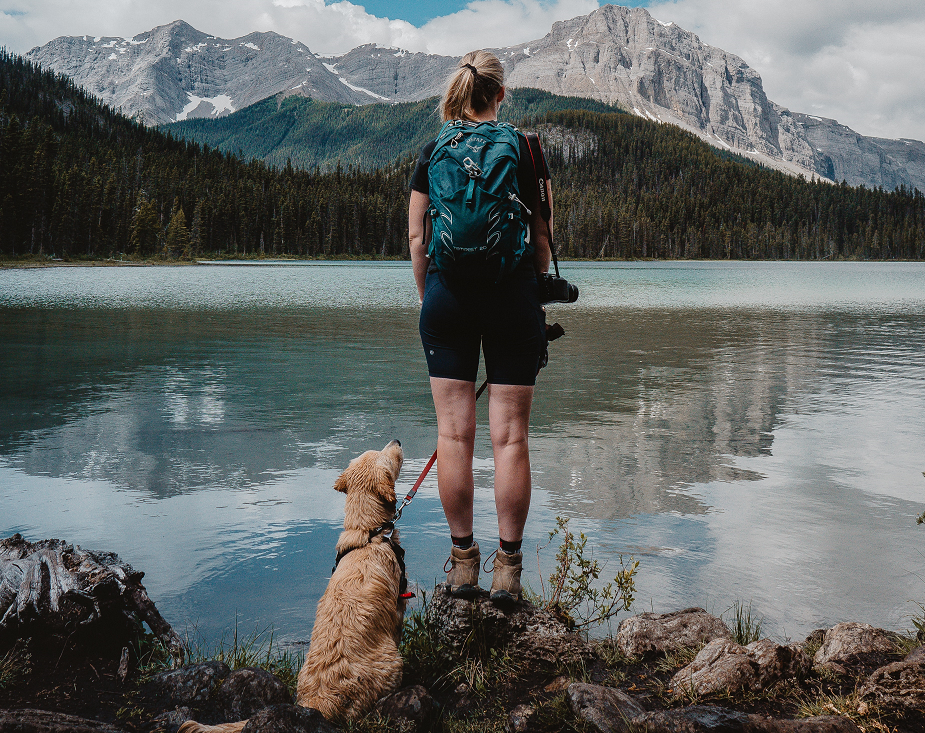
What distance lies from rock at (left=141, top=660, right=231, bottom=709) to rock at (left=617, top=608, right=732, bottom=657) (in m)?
2.14

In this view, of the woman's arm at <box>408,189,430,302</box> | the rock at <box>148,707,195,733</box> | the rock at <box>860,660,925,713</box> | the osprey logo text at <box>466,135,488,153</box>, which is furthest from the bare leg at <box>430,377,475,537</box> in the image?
the rock at <box>860,660,925,713</box>

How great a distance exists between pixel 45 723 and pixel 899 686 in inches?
138

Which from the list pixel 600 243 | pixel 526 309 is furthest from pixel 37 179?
pixel 600 243

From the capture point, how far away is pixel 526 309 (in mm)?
3465

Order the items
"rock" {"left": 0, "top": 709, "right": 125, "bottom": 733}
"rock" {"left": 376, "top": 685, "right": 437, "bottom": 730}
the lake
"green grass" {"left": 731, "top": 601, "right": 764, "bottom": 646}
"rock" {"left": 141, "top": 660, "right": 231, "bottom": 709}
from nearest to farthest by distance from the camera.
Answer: "rock" {"left": 0, "top": 709, "right": 125, "bottom": 733}, "rock" {"left": 376, "top": 685, "right": 437, "bottom": 730}, "rock" {"left": 141, "top": 660, "right": 231, "bottom": 709}, "green grass" {"left": 731, "top": 601, "right": 764, "bottom": 646}, the lake

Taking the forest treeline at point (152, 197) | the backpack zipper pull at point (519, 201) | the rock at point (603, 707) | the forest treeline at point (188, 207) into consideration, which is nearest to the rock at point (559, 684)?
the rock at point (603, 707)

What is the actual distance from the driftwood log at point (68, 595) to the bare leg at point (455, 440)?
1783 mm

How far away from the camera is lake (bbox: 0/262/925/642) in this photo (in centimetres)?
539

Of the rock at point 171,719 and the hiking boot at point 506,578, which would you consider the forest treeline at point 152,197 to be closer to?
the rock at point 171,719

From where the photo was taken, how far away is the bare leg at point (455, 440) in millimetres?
3596

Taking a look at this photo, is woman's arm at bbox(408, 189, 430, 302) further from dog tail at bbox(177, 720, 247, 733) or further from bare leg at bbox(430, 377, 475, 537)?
dog tail at bbox(177, 720, 247, 733)

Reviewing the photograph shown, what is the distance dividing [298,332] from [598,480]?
16661 mm

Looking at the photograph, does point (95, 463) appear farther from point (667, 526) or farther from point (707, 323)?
point (707, 323)

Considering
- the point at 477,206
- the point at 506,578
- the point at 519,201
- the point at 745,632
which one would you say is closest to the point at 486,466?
the point at 745,632
